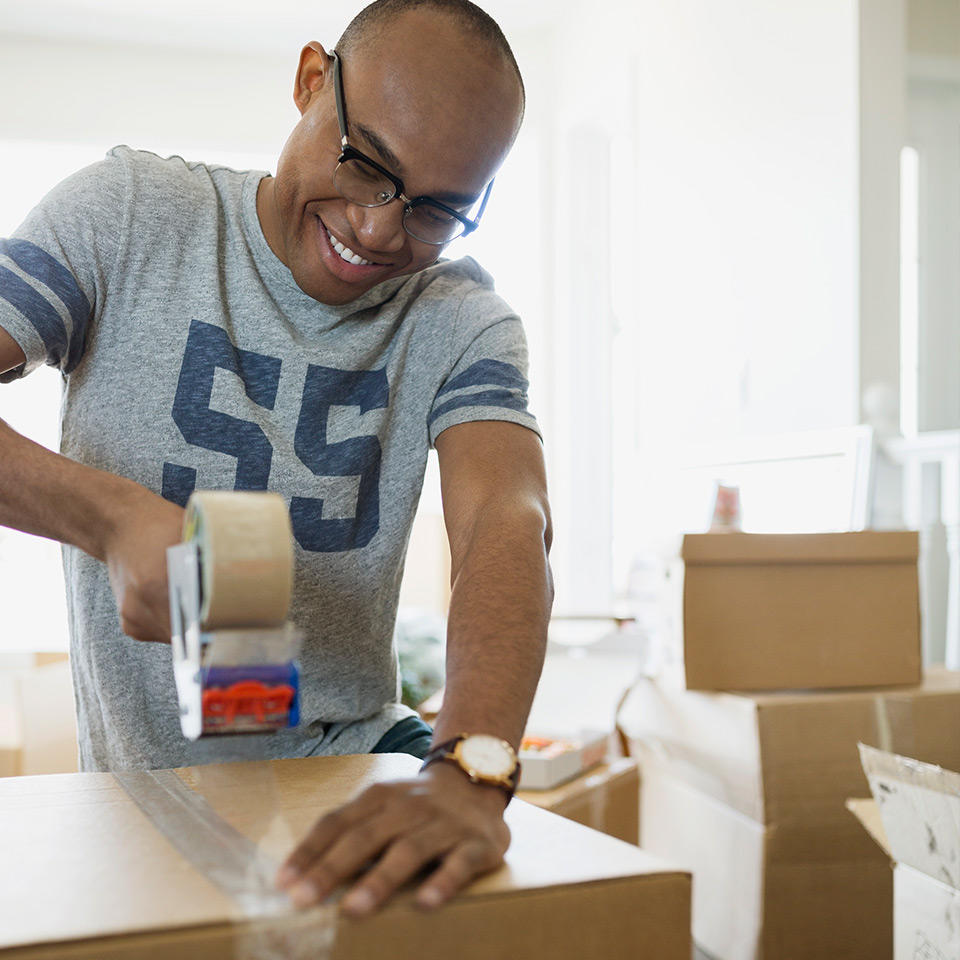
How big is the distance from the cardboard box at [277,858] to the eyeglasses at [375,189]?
1.89 ft

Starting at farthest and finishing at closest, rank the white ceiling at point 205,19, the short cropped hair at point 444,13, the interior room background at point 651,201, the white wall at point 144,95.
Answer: the white wall at point 144,95 → the white ceiling at point 205,19 → the interior room background at point 651,201 → the short cropped hair at point 444,13

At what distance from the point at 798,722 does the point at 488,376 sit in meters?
0.75

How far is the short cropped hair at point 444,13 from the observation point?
3.37 feet

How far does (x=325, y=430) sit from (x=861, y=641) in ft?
3.09

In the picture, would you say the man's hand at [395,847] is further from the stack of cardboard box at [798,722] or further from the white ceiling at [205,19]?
the white ceiling at [205,19]

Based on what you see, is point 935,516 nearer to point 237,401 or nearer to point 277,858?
point 237,401

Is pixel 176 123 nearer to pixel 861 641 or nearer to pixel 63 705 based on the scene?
pixel 63 705

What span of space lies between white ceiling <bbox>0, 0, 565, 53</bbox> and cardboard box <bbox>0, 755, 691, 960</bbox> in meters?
4.26

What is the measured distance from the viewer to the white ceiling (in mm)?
4305

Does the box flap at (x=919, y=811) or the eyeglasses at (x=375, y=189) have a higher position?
the eyeglasses at (x=375, y=189)

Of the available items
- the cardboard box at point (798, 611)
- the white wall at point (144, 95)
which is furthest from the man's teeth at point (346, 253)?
the white wall at point (144, 95)

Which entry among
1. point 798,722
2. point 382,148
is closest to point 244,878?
point 382,148

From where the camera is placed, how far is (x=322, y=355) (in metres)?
1.09

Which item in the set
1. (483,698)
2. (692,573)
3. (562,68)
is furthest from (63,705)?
(562,68)
